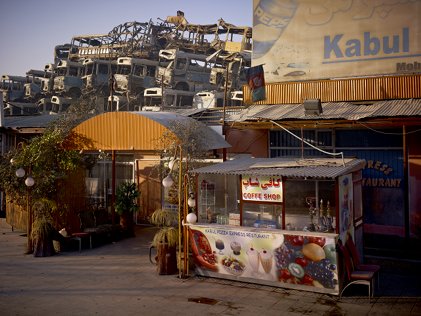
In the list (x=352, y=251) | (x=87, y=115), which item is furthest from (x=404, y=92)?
(x=87, y=115)

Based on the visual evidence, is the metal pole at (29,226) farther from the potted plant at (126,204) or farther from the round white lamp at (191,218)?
the round white lamp at (191,218)

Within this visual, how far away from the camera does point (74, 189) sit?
15.7 m

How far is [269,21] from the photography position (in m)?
17.1

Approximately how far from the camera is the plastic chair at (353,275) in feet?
30.6

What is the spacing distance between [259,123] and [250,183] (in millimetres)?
3865

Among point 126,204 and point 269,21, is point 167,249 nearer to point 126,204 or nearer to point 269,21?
point 126,204

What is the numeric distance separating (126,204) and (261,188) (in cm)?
652

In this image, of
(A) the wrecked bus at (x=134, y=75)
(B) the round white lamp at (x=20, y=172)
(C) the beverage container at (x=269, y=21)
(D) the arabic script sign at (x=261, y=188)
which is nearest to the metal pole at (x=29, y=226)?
(B) the round white lamp at (x=20, y=172)

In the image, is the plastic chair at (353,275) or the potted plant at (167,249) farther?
the potted plant at (167,249)

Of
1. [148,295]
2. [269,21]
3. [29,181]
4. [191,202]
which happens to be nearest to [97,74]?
[269,21]

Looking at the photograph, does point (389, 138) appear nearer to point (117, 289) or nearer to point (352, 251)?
point (352, 251)

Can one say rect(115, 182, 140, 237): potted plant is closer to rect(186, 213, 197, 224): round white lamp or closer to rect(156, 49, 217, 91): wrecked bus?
rect(186, 213, 197, 224): round white lamp

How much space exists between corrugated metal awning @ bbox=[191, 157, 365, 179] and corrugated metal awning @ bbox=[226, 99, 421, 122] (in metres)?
1.92

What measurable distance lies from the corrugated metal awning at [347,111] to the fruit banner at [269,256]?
439 centimetres
